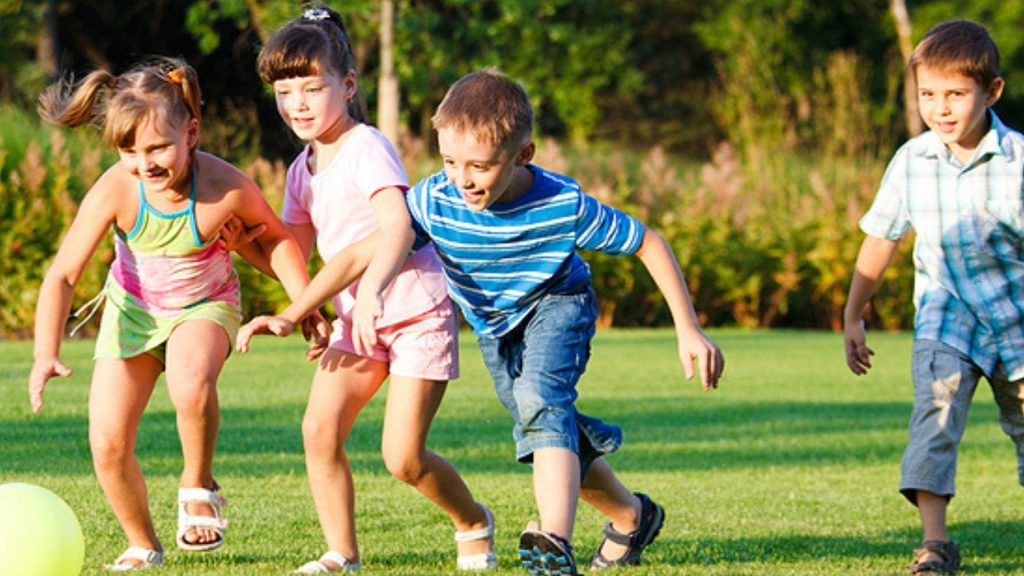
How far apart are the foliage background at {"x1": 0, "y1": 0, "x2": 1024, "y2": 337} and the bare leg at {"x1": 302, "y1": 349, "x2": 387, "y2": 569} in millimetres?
4926

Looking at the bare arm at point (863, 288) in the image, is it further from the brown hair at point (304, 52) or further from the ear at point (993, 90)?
the brown hair at point (304, 52)

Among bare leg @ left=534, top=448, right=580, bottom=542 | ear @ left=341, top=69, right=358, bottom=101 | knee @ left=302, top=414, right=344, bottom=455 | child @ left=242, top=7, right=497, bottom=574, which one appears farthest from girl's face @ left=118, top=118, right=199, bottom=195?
bare leg @ left=534, top=448, right=580, bottom=542

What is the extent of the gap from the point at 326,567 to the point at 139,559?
0.60 metres

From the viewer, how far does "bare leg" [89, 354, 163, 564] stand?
4992 mm

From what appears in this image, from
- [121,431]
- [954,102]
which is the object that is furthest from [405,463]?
[954,102]

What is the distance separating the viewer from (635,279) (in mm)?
17797

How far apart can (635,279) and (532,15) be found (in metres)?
5.73

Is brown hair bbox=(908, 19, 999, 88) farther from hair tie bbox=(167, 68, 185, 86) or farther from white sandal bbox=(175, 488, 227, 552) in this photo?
white sandal bbox=(175, 488, 227, 552)

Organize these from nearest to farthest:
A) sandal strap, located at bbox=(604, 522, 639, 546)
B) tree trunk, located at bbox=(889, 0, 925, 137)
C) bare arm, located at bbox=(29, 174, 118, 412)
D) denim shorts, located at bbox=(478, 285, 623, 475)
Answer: denim shorts, located at bbox=(478, 285, 623, 475) → bare arm, located at bbox=(29, 174, 118, 412) → sandal strap, located at bbox=(604, 522, 639, 546) → tree trunk, located at bbox=(889, 0, 925, 137)

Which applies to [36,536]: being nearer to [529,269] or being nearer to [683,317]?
[529,269]

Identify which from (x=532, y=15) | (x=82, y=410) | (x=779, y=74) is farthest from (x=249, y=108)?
(x=82, y=410)

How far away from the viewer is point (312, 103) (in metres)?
5.02

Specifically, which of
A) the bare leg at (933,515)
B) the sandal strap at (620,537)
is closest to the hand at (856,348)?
the bare leg at (933,515)

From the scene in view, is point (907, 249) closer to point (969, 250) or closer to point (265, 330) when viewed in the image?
point (969, 250)
